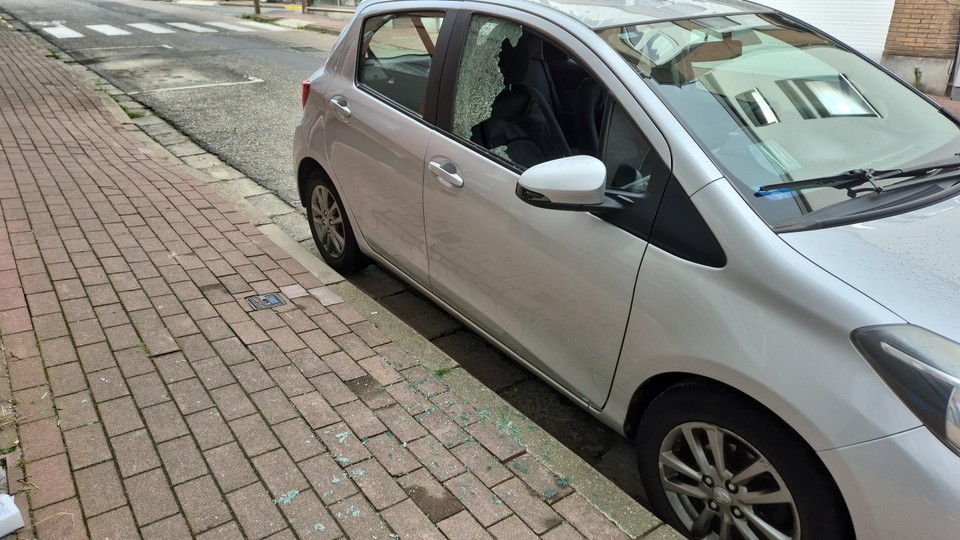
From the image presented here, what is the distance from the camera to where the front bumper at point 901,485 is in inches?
70.9

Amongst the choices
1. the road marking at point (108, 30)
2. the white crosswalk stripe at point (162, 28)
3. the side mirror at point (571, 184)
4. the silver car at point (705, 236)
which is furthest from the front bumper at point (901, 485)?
the road marking at point (108, 30)

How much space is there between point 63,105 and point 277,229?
5.52 m

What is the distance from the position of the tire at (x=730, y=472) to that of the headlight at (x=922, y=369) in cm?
32

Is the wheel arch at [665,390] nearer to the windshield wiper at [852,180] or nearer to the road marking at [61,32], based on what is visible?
the windshield wiper at [852,180]

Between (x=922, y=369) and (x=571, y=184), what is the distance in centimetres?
116

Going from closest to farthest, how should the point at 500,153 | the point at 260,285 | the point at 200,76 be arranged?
the point at 500,153 → the point at 260,285 → the point at 200,76

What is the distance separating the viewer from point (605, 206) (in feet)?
8.17

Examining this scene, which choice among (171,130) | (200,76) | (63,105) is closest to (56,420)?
(171,130)

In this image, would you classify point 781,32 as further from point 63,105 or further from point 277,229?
point 63,105

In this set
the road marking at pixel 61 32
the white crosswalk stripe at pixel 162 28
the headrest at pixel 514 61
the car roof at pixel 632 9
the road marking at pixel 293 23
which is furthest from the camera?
the road marking at pixel 293 23

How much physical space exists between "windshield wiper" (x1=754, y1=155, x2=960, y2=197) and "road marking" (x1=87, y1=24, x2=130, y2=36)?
18.6 metres

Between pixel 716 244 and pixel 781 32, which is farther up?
pixel 781 32

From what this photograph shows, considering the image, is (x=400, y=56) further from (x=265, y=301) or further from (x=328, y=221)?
(x=265, y=301)

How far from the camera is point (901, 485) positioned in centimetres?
186
